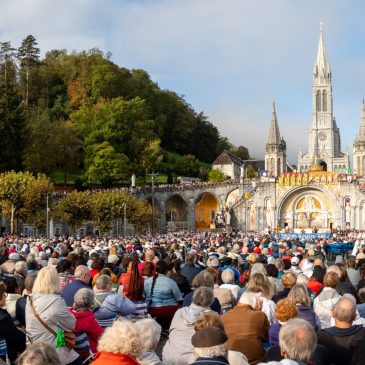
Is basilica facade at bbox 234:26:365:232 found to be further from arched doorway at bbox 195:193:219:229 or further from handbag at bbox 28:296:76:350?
handbag at bbox 28:296:76:350

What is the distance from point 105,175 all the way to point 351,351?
60458 mm

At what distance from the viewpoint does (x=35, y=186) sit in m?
47.5

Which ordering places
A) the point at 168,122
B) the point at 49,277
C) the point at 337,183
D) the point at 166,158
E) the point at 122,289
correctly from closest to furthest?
Answer: the point at 49,277
the point at 122,289
the point at 337,183
the point at 166,158
the point at 168,122

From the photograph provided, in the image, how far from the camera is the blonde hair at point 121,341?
17.1ft

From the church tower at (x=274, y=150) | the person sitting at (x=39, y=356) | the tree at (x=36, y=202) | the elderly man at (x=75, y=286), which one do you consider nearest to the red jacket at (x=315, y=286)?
the elderly man at (x=75, y=286)

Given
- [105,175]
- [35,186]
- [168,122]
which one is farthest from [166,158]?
[35,186]

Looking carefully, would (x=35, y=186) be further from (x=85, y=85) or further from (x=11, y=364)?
(x=11, y=364)

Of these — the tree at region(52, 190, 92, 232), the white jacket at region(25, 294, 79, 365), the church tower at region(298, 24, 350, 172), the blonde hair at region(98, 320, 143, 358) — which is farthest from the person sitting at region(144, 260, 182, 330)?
the church tower at region(298, 24, 350, 172)

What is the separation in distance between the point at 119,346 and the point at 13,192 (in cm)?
4289

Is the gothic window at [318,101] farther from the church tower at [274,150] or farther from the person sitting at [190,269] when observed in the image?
the person sitting at [190,269]

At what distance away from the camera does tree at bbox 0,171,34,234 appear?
4628 centimetres

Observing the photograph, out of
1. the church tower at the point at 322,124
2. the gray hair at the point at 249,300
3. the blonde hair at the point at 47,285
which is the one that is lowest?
the gray hair at the point at 249,300

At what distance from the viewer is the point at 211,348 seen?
5441 millimetres

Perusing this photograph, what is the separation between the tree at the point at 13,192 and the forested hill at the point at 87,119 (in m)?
10.1
